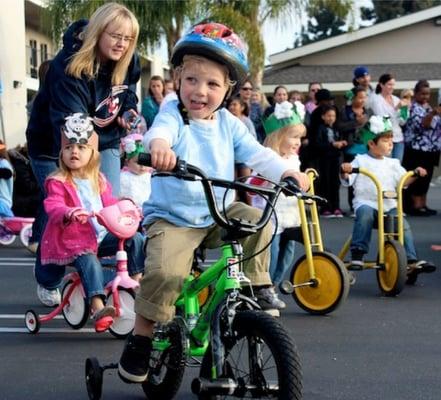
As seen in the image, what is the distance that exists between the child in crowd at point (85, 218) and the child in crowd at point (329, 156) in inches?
315

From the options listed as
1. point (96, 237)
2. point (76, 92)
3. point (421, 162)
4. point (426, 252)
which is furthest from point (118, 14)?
point (421, 162)

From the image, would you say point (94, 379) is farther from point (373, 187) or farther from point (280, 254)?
point (373, 187)

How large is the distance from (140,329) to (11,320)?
8.86 feet

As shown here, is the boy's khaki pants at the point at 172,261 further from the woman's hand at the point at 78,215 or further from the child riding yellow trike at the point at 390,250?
the child riding yellow trike at the point at 390,250

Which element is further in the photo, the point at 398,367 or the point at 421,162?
the point at 421,162

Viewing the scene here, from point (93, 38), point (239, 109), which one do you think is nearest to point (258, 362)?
point (93, 38)

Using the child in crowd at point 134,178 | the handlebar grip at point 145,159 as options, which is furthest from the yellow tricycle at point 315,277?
the handlebar grip at point 145,159

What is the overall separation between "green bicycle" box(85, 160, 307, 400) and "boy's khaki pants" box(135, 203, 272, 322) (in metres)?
0.09

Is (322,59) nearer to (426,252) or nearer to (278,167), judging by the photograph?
(426,252)

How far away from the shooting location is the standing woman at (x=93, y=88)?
639cm

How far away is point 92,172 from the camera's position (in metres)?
6.44

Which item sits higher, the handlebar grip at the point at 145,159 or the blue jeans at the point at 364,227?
the handlebar grip at the point at 145,159

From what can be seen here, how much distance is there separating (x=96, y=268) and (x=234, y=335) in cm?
236

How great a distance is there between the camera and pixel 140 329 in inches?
177
